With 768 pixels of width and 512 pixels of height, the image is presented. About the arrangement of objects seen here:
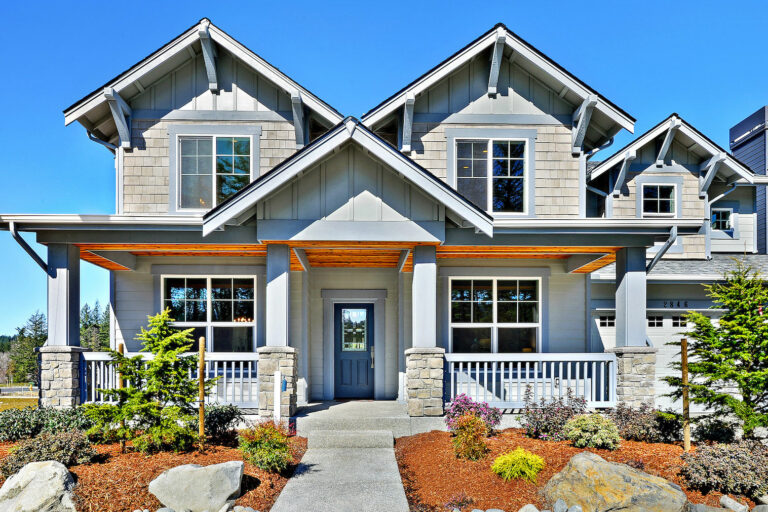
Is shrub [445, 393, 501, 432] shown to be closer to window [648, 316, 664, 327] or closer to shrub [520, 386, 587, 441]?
shrub [520, 386, 587, 441]

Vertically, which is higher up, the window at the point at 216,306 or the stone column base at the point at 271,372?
the window at the point at 216,306

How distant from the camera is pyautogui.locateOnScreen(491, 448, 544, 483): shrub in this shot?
5977 mm

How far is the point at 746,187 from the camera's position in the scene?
1361 cm

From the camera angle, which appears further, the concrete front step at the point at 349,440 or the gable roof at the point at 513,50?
the gable roof at the point at 513,50

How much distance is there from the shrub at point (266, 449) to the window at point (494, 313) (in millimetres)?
5192

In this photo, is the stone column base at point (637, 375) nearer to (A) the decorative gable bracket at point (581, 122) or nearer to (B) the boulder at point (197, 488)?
(A) the decorative gable bracket at point (581, 122)

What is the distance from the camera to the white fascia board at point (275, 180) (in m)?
7.76

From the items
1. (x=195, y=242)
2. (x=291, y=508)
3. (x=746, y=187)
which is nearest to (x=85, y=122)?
(x=195, y=242)

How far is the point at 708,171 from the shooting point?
12.6 metres

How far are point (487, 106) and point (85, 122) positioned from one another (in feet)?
25.6

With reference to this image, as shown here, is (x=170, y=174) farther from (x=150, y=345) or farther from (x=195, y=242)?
(x=150, y=345)

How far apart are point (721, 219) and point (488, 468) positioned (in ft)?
35.9

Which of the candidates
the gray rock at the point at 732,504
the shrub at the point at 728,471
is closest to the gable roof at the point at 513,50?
the shrub at the point at 728,471

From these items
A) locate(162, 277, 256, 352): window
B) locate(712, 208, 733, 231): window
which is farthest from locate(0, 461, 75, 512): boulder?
locate(712, 208, 733, 231): window
